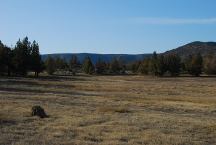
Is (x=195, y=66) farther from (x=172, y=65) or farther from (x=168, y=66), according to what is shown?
(x=168, y=66)

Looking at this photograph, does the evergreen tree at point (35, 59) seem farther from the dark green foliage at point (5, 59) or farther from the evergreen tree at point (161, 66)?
the evergreen tree at point (161, 66)

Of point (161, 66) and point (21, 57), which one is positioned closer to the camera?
point (21, 57)

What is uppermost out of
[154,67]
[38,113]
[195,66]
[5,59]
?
[5,59]

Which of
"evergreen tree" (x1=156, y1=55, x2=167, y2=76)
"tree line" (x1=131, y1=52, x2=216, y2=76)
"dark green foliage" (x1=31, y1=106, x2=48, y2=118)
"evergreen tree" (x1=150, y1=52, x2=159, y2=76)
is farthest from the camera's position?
"tree line" (x1=131, y1=52, x2=216, y2=76)

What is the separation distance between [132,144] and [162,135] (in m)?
2.95

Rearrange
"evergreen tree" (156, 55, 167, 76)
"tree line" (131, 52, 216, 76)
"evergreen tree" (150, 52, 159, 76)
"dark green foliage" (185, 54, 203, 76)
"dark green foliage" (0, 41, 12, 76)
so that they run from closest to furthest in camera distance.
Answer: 1. "dark green foliage" (0, 41, 12, 76)
2. "evergreen tree" (156, 55, 167, 76)
3. "evergreen tree" (150, 52, 159, 76)
4. "tree line" (131, 52, 216, 76)
5. "dark green foliage" (185, 54, 203, 76)

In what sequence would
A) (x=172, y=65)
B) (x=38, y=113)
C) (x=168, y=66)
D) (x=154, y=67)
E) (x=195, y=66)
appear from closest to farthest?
(x=38, y=113)
(x=154, y=67)
(x=168, y=66)
(x=172, y=65)
(x=195, y=66)

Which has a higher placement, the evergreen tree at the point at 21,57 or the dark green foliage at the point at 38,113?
the evergreen tree at the point at 21,57

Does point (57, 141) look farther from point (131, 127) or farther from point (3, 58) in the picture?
point (3, 58)

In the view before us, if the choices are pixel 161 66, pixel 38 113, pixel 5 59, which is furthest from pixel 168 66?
pixel 38 113

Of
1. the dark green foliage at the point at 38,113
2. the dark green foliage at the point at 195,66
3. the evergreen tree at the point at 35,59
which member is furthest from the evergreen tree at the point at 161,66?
the dark green foliage at the point at 38,113

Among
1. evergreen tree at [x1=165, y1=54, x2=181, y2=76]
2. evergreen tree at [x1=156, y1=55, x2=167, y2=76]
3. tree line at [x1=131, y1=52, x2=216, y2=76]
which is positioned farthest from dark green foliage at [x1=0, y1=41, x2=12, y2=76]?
evergreen tree at [x1=165, y1=54, x2=181, y2=76]

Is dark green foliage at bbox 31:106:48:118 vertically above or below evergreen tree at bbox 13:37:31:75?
below

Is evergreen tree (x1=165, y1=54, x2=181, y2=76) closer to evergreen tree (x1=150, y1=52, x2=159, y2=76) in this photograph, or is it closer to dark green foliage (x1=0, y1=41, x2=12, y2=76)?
evergreen tree (x1=150, y1=52, x2=159, y2=76)
